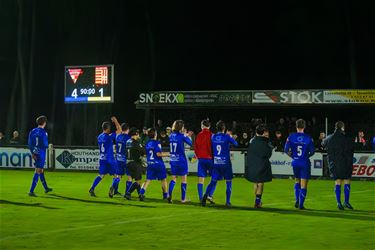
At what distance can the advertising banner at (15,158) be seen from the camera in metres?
34.4

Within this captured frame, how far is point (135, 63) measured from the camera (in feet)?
194

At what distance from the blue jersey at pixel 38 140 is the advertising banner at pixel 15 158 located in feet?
44.7

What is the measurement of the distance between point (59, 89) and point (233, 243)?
48653 millimetres

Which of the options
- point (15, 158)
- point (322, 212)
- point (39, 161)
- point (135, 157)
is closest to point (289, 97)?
point (15, 158)

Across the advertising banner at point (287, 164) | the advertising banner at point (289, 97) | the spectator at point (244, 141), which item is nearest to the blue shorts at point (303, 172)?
the advertising banner at point (287, 164)

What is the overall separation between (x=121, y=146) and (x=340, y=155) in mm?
6571

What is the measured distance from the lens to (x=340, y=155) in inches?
698

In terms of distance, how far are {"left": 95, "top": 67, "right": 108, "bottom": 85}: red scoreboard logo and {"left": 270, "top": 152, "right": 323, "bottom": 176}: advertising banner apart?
10.0 meters

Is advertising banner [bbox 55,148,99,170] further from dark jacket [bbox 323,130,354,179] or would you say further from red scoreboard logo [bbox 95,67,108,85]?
dark jacket [bbox 323,130,354,179]

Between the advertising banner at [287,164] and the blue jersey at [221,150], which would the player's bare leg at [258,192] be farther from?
the advertising banner at [287,164]

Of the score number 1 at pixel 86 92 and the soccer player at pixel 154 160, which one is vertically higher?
the score number 1 at pixel 86 92

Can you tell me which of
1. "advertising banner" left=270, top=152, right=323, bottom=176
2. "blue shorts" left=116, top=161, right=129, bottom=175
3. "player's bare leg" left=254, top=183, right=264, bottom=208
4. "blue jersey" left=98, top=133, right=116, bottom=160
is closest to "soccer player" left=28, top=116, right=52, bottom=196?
"blue jersey" left=98, top=133, right=116, bottom=160

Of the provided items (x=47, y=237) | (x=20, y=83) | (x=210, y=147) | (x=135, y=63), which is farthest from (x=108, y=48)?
(x=47, y=237)

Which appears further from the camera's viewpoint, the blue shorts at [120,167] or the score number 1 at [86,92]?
the score number 1 at [86,92]
